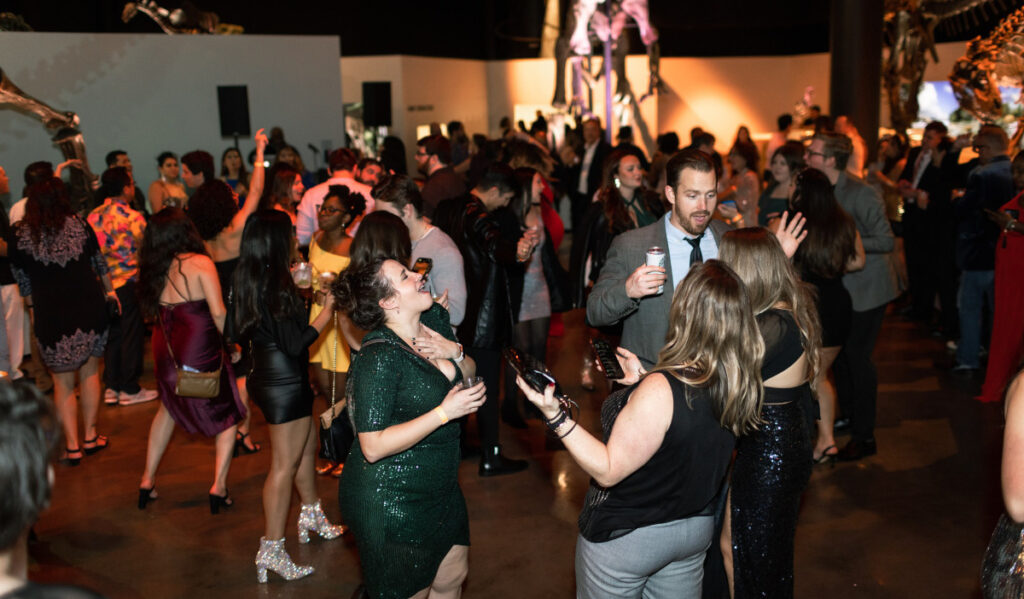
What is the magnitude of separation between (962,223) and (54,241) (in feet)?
18.7

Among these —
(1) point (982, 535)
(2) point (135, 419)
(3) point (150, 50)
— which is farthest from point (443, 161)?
(1) point (982, 535)

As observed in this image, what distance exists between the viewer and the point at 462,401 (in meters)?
2.43

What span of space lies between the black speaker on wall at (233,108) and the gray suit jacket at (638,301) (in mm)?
7011

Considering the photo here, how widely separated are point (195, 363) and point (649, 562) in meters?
2.63

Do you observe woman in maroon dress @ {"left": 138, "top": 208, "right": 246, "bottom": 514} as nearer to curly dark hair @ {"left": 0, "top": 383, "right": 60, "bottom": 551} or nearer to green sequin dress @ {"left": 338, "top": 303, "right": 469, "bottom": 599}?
green sequin dress @ {"left": 338, "top": 303, "right": 469, "bottom": 599}

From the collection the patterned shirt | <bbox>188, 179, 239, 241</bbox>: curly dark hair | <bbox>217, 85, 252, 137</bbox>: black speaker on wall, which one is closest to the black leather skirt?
<bbox>188, 179, 239, 241</bbox>: curly dark hair

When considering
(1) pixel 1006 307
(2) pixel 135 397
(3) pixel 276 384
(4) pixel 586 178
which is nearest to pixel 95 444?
(2) pixel 135 397

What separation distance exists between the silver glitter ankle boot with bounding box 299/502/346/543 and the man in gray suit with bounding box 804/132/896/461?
2.72 m

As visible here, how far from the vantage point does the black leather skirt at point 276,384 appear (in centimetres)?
362

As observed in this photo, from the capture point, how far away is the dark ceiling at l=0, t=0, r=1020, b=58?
1559 cm

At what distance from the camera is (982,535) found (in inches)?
158

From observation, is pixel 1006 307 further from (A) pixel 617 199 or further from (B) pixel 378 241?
(B) pixel 378 241

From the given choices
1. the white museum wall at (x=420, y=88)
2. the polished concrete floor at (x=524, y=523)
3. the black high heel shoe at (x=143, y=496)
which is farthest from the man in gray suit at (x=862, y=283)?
the white museum wall at (x=420, y=88)

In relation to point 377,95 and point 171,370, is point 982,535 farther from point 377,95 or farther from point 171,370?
point 377,95
